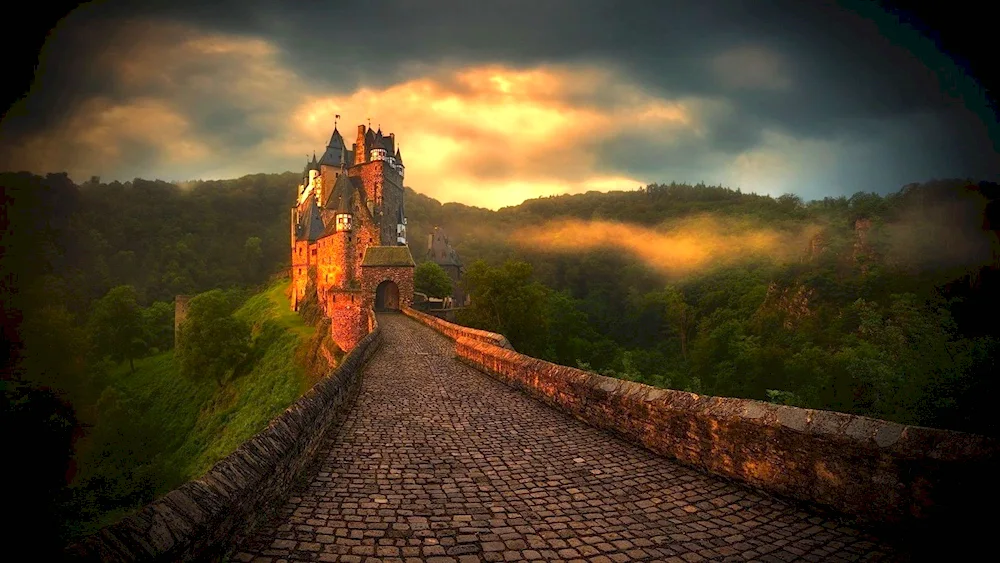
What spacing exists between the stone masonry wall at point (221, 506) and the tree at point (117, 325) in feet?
188

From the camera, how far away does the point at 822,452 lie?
429cm

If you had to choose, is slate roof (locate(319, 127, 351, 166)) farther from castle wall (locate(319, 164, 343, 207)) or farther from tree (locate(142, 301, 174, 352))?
tree (locate(142, 301, 174, 352))

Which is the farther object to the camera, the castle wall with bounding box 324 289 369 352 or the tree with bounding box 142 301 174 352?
the tree with bounding box 142 301 174 352

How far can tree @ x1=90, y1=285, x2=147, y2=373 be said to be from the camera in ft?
160

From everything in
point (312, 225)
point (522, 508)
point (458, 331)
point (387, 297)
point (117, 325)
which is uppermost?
point (312, 225)

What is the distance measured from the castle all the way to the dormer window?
0.06ft

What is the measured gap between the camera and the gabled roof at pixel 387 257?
3531 centimetres

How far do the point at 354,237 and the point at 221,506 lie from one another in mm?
45986

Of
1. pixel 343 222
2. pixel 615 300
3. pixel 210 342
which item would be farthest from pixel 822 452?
pixel 615 300

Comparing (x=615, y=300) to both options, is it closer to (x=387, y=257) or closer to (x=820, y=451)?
(x=387, y=257)

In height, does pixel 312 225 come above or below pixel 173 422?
above

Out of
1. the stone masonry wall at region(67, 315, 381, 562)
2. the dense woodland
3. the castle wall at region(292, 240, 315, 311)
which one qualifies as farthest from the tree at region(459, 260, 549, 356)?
the stone masonry wall at region(67, 315, 381, 562)

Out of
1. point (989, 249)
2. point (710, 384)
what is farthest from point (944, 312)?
point (710, 384)

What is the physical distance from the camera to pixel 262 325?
5000cm
